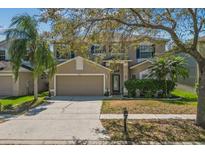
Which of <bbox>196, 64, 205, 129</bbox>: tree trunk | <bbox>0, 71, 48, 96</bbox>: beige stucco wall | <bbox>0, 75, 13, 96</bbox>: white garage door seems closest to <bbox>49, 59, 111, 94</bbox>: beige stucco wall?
<bbox>0, 71, 48, 96</bbox>: beige stucco wall

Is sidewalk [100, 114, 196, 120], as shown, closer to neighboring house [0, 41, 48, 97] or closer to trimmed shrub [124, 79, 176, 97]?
trimmed shrub [124, 79, 176, 97]

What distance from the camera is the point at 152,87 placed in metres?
22.6

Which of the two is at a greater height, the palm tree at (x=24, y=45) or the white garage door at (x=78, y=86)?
the palm tree at (x=24, y=45)

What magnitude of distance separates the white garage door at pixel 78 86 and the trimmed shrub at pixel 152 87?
3.29m

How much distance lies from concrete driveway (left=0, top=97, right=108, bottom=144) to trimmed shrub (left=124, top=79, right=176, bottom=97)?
8.32m

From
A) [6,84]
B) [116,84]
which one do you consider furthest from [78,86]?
[6,84]

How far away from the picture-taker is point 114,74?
26.0m

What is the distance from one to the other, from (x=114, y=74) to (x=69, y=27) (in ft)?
52.8

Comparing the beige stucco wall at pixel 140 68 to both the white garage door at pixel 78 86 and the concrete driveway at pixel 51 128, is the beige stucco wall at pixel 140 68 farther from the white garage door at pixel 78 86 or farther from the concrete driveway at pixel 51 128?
the concrete driveway at pixel 51 128

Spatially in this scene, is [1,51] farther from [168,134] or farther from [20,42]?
[168,134]

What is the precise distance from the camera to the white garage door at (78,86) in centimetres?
2462

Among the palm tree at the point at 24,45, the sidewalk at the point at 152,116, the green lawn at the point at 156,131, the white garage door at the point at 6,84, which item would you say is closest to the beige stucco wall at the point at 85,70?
the white garage door at the point at 6,84
